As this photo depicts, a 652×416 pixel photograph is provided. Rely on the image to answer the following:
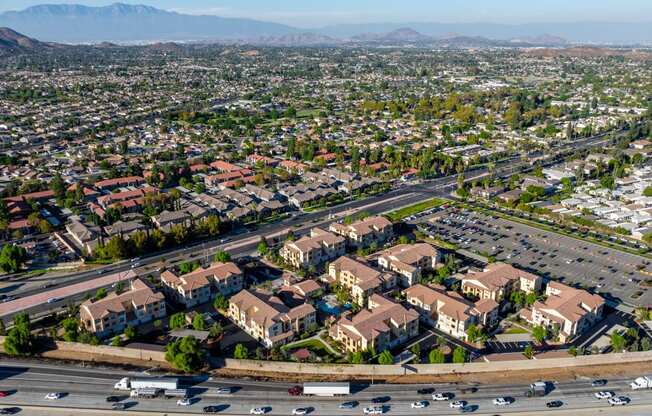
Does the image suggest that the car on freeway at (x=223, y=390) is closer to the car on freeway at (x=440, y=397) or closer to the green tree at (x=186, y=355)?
the green tree at (x=186, y=355)

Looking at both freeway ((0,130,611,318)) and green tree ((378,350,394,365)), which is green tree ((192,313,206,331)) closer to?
freeway ((0,130,611,318))

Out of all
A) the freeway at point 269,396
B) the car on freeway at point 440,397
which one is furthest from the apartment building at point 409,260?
the car on freeway at point 440,397

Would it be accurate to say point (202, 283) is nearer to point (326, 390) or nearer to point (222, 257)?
→ point (222, 257)

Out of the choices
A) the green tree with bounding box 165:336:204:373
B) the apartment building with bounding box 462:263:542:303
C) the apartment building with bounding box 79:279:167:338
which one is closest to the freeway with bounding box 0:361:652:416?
the green tree with bounding box 165:336:204:373

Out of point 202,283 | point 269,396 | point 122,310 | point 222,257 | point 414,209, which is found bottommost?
point 269,396

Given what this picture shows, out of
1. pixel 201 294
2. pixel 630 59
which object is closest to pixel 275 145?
pixel 201 294

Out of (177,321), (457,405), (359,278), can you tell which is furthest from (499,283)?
(177,321)

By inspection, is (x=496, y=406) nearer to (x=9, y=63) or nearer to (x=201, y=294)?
(x=201, y=294)
